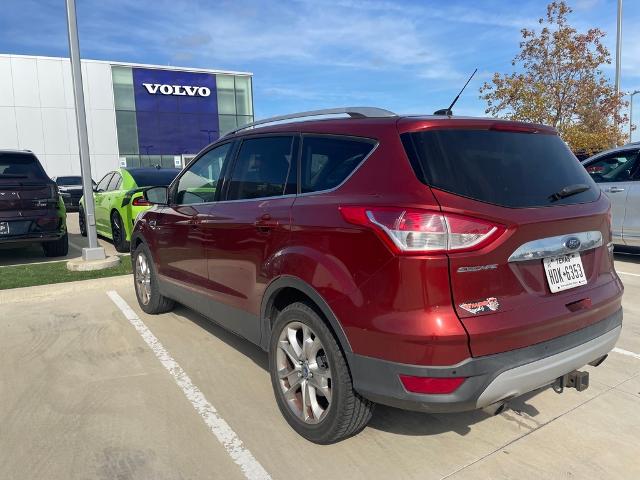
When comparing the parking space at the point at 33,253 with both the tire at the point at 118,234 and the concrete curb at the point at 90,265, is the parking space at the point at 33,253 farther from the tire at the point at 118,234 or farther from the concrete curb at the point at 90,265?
the concrete curb at the point at 90,265

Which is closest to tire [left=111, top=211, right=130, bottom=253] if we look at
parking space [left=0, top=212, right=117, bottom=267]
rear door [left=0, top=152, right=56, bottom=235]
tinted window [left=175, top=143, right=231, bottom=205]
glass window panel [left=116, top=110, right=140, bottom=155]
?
parking space [left=0, top=212, right=117, bottom=267]

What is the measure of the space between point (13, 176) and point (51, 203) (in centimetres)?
66

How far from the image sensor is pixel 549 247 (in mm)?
2490

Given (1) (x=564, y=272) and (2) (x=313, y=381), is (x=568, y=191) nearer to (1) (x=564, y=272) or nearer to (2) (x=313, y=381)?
(1) (x=564, y=272)

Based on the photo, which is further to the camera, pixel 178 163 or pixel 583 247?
pixel 178 163

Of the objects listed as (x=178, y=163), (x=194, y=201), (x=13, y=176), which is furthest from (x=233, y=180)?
(x=178, y=163)

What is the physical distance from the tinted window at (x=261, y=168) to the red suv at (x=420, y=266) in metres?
0.02

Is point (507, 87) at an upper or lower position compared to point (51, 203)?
upper

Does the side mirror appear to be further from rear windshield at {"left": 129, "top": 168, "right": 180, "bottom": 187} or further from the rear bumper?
rear windshield at {"left": 129, "top": 168, "right": 180, "bottom": 187}

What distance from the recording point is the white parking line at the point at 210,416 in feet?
8.87

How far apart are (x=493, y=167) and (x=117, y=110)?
35626 mm

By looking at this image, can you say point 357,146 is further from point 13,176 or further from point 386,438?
point 13,176

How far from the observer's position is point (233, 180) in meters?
3.73

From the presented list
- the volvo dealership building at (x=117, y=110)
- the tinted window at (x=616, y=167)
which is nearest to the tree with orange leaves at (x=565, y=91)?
the tinted window at (x=616, y=167)
